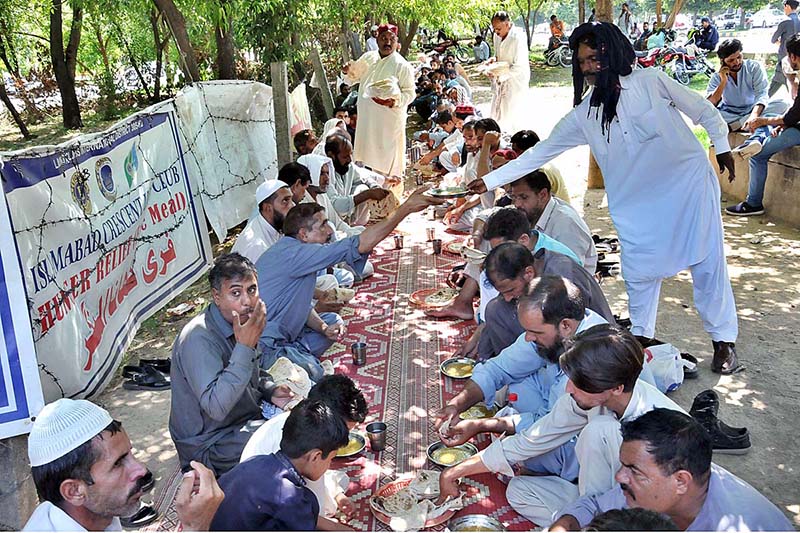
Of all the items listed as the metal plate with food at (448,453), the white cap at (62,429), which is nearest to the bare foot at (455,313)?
the metal plate with food at (448,453)

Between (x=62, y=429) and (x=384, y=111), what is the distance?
7.45 m

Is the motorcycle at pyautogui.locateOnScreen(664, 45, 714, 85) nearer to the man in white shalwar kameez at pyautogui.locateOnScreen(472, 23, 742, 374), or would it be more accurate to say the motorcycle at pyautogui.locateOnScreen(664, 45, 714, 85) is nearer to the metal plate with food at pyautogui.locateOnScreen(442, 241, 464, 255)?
the metal plate with food at pyautogui.locateOnScreen(442, 241, 464, 255)

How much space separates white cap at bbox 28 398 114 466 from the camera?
2.12m

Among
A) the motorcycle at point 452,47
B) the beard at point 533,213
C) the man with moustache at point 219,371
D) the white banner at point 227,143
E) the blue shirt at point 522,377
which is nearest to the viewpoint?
the man with moustache at point 219,371

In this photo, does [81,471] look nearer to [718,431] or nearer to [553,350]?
[553,350]

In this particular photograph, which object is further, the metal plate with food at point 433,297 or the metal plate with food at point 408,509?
the metal plate with food at point 433,297

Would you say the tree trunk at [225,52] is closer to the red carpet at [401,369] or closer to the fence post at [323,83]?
the red carpet at [401,369]

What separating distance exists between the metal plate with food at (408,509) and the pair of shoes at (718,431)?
4.59ft

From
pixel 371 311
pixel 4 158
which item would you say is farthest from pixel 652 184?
pixel 4 158

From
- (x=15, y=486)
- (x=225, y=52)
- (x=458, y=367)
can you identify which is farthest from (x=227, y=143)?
(x=15, y=486)

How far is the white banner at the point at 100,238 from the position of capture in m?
4.03

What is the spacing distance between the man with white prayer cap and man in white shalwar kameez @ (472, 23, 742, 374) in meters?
2.90

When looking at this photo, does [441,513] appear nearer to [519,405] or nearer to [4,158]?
[519,405]

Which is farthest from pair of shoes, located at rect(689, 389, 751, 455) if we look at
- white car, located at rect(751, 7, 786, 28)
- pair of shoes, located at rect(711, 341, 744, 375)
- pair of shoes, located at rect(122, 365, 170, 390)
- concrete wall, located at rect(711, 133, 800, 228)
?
white car, located at rect(751, 7, 786, 28)
